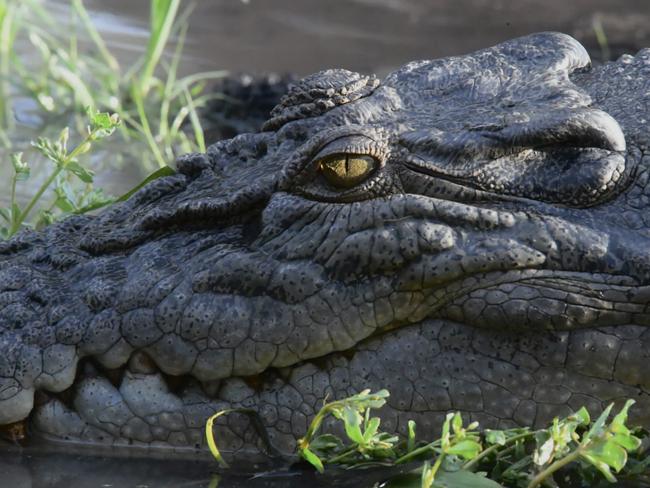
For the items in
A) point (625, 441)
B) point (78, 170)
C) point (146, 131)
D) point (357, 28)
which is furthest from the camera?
point (357, 28)

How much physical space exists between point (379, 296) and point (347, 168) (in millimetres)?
375

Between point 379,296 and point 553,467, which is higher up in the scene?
point 379,296

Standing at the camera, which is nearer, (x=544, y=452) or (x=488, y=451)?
(x=544, y=452)

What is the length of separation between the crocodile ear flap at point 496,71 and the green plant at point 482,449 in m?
0.98

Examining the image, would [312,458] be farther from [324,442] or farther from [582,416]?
[582,416]

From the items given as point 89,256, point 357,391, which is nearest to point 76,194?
point 89,256

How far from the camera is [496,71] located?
11.7 feet

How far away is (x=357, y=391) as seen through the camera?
3166 millimetres

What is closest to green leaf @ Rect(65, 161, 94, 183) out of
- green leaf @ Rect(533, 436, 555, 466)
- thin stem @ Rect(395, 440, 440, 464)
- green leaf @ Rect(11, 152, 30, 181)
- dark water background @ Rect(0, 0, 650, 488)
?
green leaf @ Rect(11, 152, 30, 181)

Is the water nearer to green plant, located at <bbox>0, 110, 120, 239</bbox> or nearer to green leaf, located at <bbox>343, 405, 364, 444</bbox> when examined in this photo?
green leaf, located at <bbox>343, 405, 364, 444</bbox>

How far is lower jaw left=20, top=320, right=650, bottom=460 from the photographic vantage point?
3098mm

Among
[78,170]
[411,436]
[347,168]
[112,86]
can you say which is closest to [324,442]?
[411,436]

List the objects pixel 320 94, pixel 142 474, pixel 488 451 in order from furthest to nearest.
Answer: pixel 320 94 → pixel 142 474 → pixel 488 451

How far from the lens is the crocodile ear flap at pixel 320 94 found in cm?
352
